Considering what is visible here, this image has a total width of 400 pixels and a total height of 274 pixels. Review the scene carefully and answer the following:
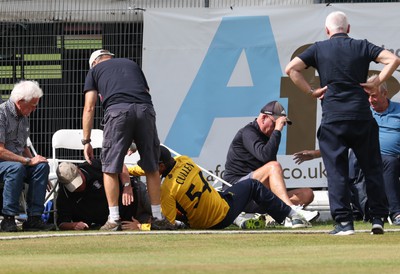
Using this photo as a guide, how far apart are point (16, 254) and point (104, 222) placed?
3.38 m

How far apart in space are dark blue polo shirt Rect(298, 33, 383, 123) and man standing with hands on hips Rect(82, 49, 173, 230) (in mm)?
1828

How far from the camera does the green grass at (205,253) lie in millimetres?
6777

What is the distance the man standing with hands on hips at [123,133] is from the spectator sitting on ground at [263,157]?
1.71 meters

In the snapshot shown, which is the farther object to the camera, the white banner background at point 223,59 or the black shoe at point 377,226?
the white banner background at point 223,59

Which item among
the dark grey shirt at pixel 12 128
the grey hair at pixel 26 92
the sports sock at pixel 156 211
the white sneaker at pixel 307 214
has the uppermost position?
the grey hair at pixel 26 92

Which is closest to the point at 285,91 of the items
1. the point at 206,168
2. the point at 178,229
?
the point at 206,168

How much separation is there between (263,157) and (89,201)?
190 cm

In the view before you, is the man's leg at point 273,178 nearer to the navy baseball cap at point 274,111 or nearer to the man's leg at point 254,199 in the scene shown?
the navy baseball cap at point 274,111

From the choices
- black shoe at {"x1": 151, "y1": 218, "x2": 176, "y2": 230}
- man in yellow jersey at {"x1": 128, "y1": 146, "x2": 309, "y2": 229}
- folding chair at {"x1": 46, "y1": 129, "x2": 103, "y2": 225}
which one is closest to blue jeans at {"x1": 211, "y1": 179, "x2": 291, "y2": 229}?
man in yellow jersey at {"x1": 128, "y1": 146, "x2": 309, "y2": 229}

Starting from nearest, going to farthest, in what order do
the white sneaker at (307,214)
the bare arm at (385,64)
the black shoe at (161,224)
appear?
the bare arm at (385,64), the black shoe at (161,224), the white sneaker at (307,214)

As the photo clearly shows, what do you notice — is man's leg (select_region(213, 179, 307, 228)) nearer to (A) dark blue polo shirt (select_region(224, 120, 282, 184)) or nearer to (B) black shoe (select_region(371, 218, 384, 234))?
(A) dark blue polo shirt (select_region(224, 120, 282, 184))

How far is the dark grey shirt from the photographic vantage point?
37.8 ft

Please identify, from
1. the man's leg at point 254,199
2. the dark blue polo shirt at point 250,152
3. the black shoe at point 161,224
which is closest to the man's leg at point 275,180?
the dark blue polo shirt at point 250,152

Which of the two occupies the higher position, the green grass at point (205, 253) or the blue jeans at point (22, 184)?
the green grass at point (205, 253)
